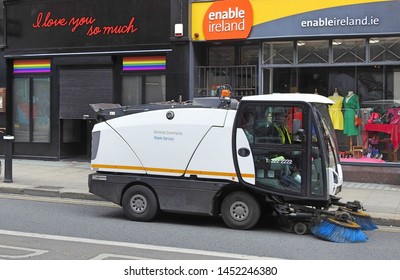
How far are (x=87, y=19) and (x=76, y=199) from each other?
21.4 ft

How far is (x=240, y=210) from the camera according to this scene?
7.52 meters

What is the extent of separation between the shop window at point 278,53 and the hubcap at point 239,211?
6.29 m

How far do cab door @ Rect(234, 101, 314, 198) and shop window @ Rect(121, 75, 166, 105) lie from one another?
702 centimetres

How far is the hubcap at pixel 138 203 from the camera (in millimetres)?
8039

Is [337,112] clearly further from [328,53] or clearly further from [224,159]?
[224,159]

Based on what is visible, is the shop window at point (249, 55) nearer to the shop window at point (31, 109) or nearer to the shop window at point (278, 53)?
the shop window at point (278, 53)

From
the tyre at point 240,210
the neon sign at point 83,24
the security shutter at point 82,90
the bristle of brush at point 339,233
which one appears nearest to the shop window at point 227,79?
the neon sign at point 83,24

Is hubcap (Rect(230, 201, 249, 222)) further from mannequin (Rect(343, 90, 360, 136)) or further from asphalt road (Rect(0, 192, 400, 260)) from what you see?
mannequin (Rect(343, 90, 360, 136))

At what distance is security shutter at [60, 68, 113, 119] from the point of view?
14.6m

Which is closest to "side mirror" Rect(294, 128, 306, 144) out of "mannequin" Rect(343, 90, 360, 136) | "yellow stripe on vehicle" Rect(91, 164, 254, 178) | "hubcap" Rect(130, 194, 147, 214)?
"yellow stripe on vehicle" Rect(91, 164, 254, 178)

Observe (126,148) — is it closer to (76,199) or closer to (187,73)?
(76,199)

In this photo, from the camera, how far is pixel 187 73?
43.9ft
